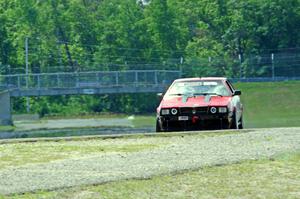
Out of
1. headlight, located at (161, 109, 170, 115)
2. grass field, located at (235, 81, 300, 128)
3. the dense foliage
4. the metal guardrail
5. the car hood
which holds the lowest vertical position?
grass field, located at (235, 81, 300, 128)

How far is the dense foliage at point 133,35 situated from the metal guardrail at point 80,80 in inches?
411

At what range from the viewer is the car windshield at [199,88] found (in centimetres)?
2206

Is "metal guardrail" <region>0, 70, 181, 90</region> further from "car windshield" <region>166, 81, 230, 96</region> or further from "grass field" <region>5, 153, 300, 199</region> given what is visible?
"grass field" <region>5, 153, 300, 199</region>

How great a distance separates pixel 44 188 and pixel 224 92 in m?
12.5

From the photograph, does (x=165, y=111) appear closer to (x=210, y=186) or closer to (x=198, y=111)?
(x=198, y=111)

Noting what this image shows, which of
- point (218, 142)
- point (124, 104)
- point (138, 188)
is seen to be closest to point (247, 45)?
point (124, 104)

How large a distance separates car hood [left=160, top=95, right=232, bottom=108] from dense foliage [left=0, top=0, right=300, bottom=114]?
6177 centimetres

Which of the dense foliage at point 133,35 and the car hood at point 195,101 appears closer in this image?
the car hood at point 195,101

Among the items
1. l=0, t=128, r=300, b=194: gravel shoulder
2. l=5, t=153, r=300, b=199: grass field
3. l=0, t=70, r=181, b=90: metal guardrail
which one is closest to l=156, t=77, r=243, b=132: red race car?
l=0, t=128, r=300, b=194: gravel shoulder

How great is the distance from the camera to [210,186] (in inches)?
393

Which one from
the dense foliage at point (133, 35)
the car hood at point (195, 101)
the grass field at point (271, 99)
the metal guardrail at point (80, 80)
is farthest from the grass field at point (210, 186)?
the dense foliage at point (133, 35)

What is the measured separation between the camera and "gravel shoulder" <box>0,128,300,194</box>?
1060 centimetres

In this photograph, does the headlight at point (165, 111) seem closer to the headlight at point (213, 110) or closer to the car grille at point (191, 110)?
the car grille at point (191, 110)

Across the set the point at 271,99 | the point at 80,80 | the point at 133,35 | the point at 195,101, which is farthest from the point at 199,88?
the point at 133,35
